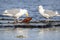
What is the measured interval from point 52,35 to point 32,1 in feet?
41.9

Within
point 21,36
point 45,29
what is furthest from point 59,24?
point 21,36

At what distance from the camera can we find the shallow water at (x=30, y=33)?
9375mm

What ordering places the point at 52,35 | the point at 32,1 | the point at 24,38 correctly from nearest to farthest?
the point at 24,38, the point at 52,35, the point at 32,1

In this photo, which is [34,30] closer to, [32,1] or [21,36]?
[21,36]

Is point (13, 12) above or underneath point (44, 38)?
above

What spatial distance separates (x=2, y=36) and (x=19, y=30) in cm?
119

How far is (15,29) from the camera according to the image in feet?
35.4

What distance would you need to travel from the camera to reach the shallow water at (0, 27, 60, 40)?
9.38 meters

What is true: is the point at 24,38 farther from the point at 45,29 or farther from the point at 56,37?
the point at 45,29

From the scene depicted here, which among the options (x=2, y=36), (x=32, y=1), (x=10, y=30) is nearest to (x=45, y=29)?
(x=10, y=30)

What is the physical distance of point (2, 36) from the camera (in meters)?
9.55

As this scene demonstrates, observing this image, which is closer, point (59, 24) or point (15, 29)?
point (15, 29)

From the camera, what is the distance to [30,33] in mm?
10078

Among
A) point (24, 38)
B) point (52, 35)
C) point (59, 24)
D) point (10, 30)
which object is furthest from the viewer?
point (59, 24)
